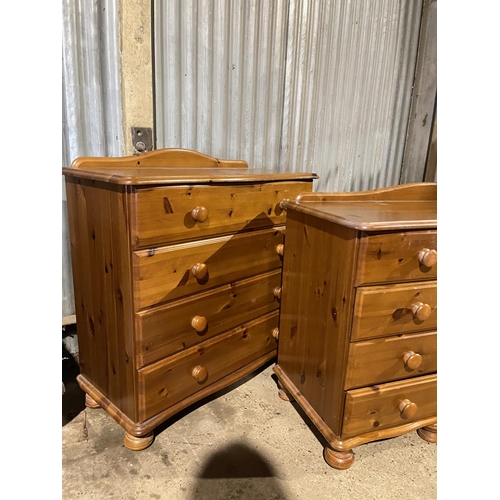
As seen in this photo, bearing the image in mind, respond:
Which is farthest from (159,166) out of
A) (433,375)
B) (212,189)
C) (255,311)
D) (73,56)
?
(433,375)

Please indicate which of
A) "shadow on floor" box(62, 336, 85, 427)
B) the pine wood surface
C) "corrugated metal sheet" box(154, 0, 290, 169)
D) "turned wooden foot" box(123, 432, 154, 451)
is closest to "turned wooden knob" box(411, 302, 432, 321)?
the pine wood surface

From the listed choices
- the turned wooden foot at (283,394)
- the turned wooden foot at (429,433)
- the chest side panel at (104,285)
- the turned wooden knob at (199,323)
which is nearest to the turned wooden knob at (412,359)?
the turned wooden foot at (429,433)

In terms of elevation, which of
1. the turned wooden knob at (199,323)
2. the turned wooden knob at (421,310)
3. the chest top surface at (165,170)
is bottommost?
the turned wooden knob at (199,323)

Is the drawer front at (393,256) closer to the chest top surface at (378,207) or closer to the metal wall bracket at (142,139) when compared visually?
the chest top surface at (378,207)

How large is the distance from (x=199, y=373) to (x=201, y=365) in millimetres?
42

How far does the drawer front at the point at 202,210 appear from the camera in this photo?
118 cm

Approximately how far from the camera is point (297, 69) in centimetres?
223

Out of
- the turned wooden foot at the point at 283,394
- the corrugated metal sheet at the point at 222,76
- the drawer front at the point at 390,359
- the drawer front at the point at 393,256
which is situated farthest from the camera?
the corrugated metal sheet at the point at 222,76

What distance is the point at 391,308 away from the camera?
1253 mm

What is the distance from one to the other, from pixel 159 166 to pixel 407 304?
1158 millimetres

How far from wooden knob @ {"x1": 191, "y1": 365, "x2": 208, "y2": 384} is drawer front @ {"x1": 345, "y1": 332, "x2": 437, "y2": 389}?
0.55 m

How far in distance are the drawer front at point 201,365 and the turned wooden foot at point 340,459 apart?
53cm

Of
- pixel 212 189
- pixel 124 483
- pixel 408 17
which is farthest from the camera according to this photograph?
pixel 408 17

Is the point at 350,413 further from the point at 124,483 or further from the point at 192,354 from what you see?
the point at 124,483
